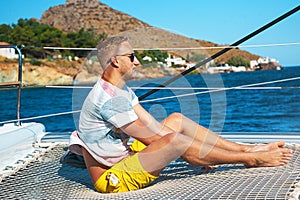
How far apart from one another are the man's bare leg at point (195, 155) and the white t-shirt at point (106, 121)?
0.15 meters

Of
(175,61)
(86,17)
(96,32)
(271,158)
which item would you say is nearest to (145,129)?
(271,158)

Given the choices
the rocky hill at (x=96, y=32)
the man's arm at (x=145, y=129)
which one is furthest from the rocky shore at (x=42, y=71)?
the man's arm at (x=145, y=129)

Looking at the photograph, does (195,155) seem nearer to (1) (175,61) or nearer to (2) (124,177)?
(2) (124,177)

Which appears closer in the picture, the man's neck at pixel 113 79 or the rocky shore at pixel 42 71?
the man's neck at pixel 113 79

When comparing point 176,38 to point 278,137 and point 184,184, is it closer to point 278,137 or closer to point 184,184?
point 278,137

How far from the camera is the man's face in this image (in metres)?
2.17

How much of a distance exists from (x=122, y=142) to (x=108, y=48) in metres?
0.46

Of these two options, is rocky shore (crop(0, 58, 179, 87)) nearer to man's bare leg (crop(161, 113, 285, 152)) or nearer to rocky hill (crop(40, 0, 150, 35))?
rocky hill (crop(40, 0, 150, 35))

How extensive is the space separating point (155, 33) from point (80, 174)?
3.61ft

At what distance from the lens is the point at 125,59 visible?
2.18 metres

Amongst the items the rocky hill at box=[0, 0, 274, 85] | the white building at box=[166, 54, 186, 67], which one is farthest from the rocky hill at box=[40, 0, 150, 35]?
the white building at box=[166, 54, 186, 67]

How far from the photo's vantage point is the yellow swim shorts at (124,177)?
2.19 metres

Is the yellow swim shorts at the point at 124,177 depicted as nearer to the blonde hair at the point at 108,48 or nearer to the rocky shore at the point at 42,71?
the blonde hair at the point at 108,48

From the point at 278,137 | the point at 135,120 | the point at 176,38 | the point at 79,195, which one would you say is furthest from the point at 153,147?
the point at 176,38
